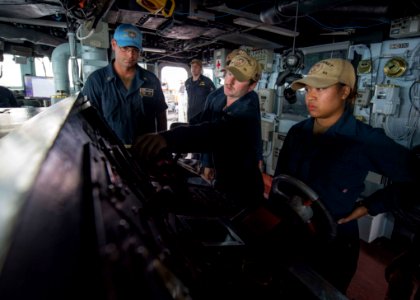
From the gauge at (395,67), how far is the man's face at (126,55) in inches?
138

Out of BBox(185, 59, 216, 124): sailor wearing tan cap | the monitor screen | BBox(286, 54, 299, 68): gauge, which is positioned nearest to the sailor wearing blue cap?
BBox(286, 54, 299, 68): gauge

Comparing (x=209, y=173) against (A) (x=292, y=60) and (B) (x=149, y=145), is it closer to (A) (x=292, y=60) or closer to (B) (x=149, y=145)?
(B) (x=149, y=145)

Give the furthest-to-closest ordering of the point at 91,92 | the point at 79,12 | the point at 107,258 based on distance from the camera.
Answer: the point at 79,12 < the point at 91,92 < the point at 107,258

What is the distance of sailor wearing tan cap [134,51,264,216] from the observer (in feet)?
5.38

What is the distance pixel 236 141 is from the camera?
1815mm

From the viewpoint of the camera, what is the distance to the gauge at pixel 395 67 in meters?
3.54

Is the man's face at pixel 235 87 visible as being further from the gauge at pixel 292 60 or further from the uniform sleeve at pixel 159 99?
the gauge at pixel 292 60

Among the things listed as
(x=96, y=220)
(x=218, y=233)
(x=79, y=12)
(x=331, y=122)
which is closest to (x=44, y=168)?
(x=96, y=220)

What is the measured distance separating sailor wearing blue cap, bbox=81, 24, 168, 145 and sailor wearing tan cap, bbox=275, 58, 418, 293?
4.64ft

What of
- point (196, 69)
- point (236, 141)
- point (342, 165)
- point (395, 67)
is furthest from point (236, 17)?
point (342, 165)

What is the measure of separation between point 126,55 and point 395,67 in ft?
11.8

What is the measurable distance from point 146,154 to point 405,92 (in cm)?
395

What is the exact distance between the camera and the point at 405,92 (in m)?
3.65

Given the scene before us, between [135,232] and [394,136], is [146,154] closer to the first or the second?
[135,232]
